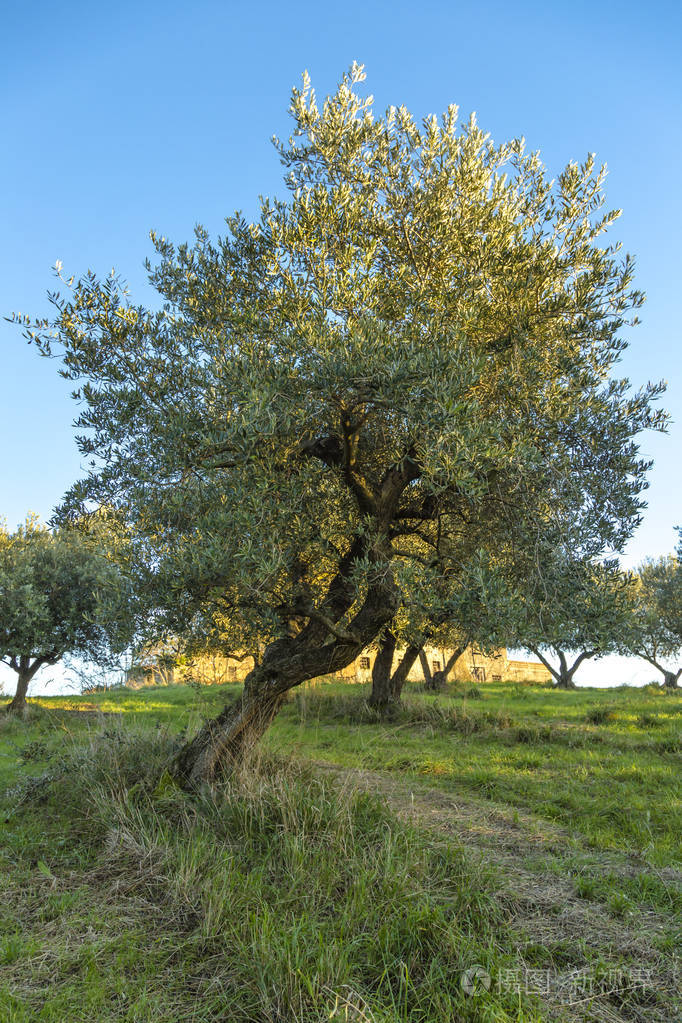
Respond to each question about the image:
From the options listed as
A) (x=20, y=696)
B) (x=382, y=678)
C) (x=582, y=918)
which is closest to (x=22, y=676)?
(x=20, y=696)

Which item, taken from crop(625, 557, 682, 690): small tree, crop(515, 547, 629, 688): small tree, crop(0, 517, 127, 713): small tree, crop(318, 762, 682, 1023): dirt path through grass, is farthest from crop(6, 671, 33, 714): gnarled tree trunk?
crop(625, 557, 682, 690): small tree

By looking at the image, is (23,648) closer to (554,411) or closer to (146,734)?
(146,734)

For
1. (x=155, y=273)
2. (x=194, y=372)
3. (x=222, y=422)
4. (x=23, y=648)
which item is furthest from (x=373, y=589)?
(x=23, y=648)

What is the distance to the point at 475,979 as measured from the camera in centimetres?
487

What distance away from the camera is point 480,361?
805 centimetres

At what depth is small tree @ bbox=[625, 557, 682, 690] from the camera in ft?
118

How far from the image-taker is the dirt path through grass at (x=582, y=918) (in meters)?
4.91

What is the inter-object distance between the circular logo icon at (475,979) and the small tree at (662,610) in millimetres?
32497

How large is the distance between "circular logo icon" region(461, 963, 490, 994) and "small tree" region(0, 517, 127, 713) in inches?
747

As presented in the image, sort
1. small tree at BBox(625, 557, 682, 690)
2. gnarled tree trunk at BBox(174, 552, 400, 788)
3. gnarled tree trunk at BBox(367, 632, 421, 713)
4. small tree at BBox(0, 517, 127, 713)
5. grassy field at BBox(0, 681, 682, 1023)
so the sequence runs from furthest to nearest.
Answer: small tree at BBox(625, 557, 682, 690), small tree at BBox(0, 517, 127, 713), gnarled tree trunk at BBox(367, 632, 421, 713), gnarled tree trunk at BBox(174, 552, 400, 788), grassy field at BBox(0, 681, 682, 1023)

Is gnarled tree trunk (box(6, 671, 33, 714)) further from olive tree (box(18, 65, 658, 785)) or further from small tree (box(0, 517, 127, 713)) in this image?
olive tree (box(18, 65, 658, 785))

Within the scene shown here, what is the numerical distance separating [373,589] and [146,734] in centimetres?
523

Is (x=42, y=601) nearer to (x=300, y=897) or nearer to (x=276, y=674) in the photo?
(x=276, y=674)

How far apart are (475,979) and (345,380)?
20.0 ft
